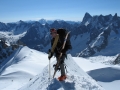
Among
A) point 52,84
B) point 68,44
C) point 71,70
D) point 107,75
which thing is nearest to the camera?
point 52,84

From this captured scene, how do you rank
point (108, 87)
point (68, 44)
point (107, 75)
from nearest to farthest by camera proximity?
point (68, 44) → point (108, 87) → point (107, 75)

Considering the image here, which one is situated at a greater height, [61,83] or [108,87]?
[61,83]

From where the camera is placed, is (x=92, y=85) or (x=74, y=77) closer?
(x=92, y=85)

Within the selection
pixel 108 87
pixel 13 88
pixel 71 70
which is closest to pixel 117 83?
pixel 108 87

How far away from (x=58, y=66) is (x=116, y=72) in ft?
34.6

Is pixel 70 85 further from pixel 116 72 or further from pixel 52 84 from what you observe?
pixel 116 72

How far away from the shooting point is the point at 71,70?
12.9 m

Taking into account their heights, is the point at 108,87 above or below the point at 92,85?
below

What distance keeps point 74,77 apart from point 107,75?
8.81m

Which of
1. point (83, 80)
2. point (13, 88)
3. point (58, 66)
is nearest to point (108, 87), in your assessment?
point (83, 80)

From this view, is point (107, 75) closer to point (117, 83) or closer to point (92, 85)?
point (117, 83)

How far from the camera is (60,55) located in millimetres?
10258

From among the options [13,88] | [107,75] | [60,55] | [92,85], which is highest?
[60,55]

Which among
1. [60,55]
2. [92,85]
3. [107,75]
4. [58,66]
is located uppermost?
[60,55]
